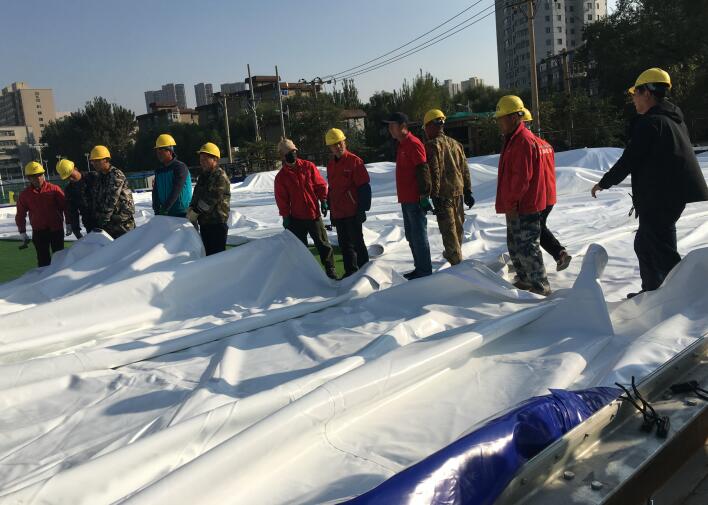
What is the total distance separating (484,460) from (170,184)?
515 cm

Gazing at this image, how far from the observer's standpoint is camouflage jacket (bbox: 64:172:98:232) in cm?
729

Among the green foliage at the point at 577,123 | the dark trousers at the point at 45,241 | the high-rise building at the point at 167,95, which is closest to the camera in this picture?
the dark trousers at the point at 45,241

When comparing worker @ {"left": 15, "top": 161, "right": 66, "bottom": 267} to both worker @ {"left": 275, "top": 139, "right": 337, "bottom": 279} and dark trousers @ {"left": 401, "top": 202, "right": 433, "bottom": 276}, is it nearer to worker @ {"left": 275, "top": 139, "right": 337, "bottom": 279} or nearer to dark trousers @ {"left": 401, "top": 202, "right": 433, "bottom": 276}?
worker @ {"left": 275, "top": 139, "right": 337, "bottom": 279}

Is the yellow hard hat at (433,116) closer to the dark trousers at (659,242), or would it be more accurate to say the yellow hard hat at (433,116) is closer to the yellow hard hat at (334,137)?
the yellow hard hat at (334,137)

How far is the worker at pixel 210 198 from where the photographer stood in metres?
5.64

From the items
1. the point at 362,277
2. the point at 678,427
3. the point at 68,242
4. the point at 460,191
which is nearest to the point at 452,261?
the point at 460,191

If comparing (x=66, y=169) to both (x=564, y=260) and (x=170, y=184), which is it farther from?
(x=564, y=260)

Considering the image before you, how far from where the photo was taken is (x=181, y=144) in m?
56.5

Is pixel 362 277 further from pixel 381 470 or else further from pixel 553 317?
pixel 381 470

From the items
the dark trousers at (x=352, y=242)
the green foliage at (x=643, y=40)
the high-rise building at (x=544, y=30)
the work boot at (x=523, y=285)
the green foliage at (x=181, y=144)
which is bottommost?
the work boot at (x=523, y=285)

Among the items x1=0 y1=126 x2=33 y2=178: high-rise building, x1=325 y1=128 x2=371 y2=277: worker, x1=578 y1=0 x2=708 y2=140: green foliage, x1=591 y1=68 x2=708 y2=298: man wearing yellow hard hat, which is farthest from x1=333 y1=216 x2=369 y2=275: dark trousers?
x1=0 y1=126 x2=33 y2=178: high-rise building

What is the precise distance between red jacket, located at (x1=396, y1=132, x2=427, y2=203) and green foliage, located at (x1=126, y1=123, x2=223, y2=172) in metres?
48.1

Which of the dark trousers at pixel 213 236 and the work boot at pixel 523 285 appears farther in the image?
the dark trousers at pixel 213 236

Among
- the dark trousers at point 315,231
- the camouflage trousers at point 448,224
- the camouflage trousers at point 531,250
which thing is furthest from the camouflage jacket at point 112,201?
the camouflage trousers at point 531,250
